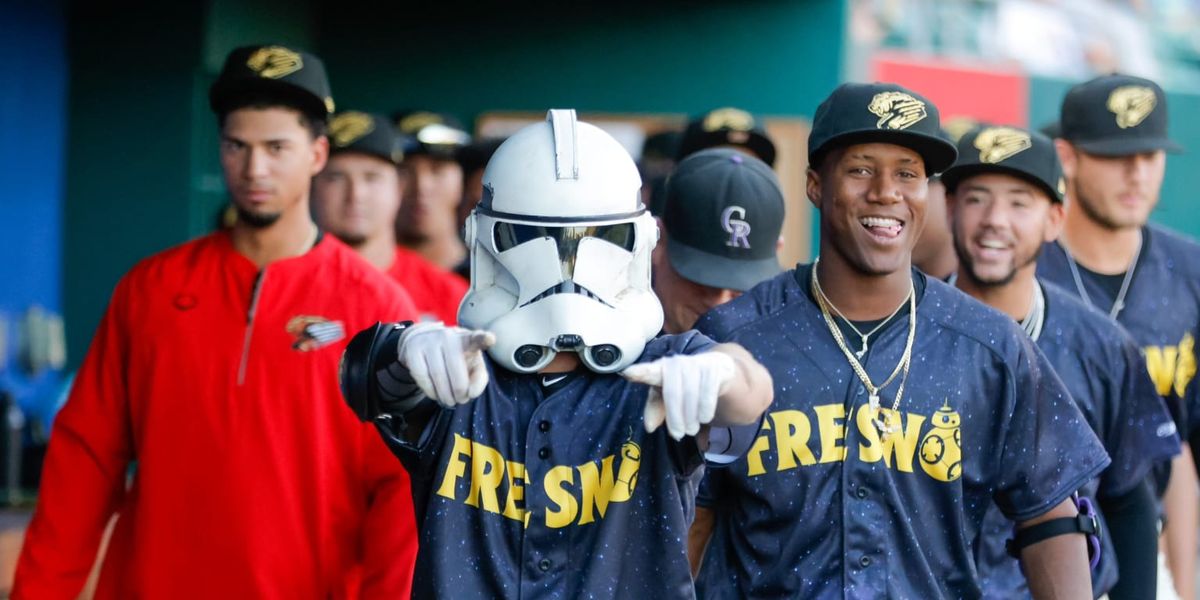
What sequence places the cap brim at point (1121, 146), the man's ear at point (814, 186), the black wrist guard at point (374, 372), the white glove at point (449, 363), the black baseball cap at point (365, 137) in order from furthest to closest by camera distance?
1. the black baseball cap at point (365, 137)
2. the cap brim at point (1121, 146)
3. the man's ear at point (814, 186)
4. the black wrist guard at point (374, 372)
5. the white glove at point (449, 363)

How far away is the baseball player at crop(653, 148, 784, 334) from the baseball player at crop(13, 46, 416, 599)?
0.78 m

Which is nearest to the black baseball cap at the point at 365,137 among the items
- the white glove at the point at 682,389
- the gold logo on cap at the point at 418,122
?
the gold logo on cap at the point at 418,122

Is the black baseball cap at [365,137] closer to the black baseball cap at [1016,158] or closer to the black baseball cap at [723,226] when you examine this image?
the black baseball cap at [723,226]

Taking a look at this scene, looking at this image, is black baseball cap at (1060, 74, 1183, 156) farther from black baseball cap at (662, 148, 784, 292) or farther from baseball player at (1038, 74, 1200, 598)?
black baseball cap at (662, 148, 784, 292)

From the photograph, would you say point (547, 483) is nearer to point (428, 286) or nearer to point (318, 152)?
point (318, 152)

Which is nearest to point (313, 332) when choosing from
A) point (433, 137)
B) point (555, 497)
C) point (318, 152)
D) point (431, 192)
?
point (318, 152)

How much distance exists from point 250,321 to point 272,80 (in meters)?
0.72

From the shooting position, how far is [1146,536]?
5.17m

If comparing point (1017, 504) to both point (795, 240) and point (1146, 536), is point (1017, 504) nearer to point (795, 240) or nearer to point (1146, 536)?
point (1146, 536)

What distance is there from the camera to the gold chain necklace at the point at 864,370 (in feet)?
13.2

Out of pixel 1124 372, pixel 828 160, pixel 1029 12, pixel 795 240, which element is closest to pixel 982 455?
pixel 828 160

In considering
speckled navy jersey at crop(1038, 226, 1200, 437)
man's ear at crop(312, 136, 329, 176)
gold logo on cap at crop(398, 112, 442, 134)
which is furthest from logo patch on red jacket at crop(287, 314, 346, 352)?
gold logo on cap at crop(398, 112, 442, 134)

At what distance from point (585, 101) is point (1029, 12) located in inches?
556

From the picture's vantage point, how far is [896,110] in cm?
409
